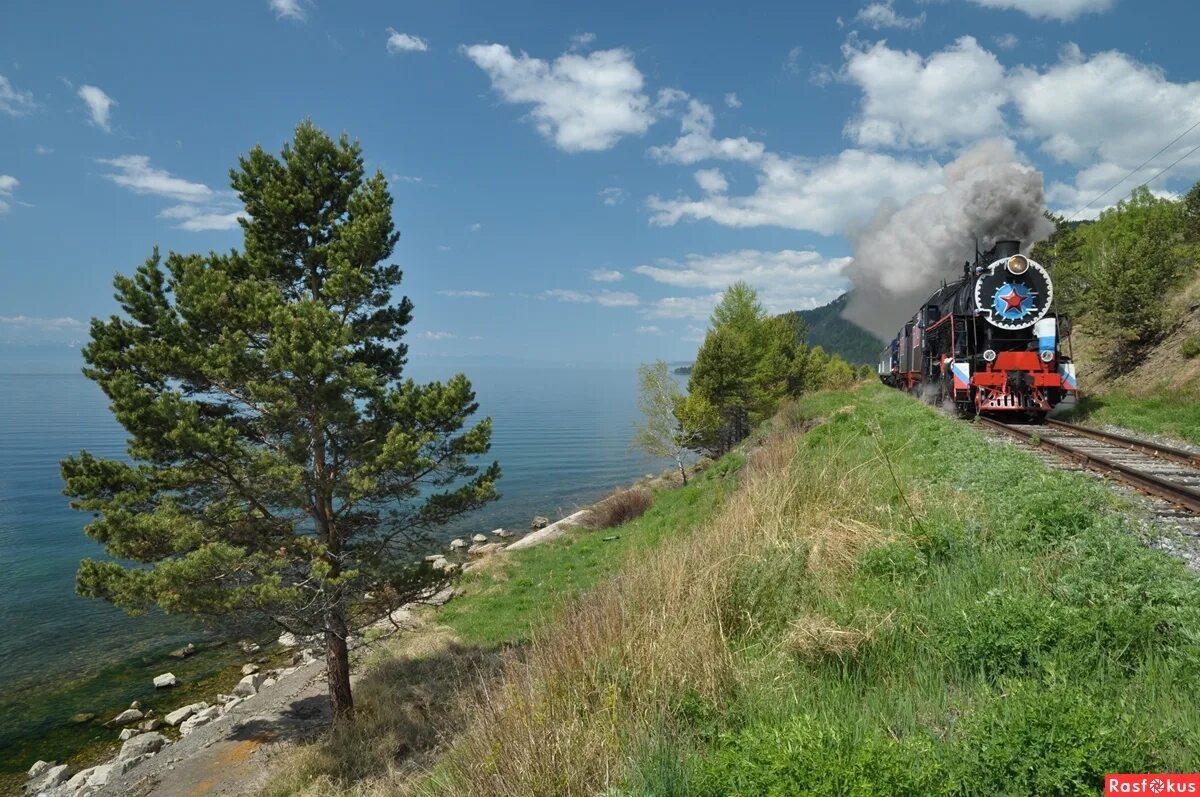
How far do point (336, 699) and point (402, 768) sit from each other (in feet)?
11.2

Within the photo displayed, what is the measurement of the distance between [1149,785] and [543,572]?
20.0m

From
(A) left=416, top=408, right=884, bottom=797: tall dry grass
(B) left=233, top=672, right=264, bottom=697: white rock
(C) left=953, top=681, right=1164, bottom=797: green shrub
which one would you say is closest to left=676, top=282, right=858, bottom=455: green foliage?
(B) left=233, top=672, right=264, bottom=697: white rock

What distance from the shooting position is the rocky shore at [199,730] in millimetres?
12000

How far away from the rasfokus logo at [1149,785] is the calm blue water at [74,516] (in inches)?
813

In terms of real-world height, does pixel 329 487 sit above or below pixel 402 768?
above

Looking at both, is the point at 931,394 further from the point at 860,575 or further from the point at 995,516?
the point at 860,575

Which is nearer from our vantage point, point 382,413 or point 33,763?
point 382,413

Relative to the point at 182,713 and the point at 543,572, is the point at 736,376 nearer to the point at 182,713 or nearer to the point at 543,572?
the point at 543,572

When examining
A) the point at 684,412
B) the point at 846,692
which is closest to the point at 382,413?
the point at 846,692

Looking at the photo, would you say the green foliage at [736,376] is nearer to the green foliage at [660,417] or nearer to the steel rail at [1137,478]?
the green foliage at [660,417]

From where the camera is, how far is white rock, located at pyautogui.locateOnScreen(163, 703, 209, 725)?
14796 mm

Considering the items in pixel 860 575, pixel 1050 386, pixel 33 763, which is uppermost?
pixel 1050 386

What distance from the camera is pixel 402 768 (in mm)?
9930

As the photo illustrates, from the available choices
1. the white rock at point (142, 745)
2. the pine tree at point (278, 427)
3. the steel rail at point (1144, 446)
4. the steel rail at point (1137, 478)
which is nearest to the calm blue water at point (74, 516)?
the white rock at point (142, 745)
